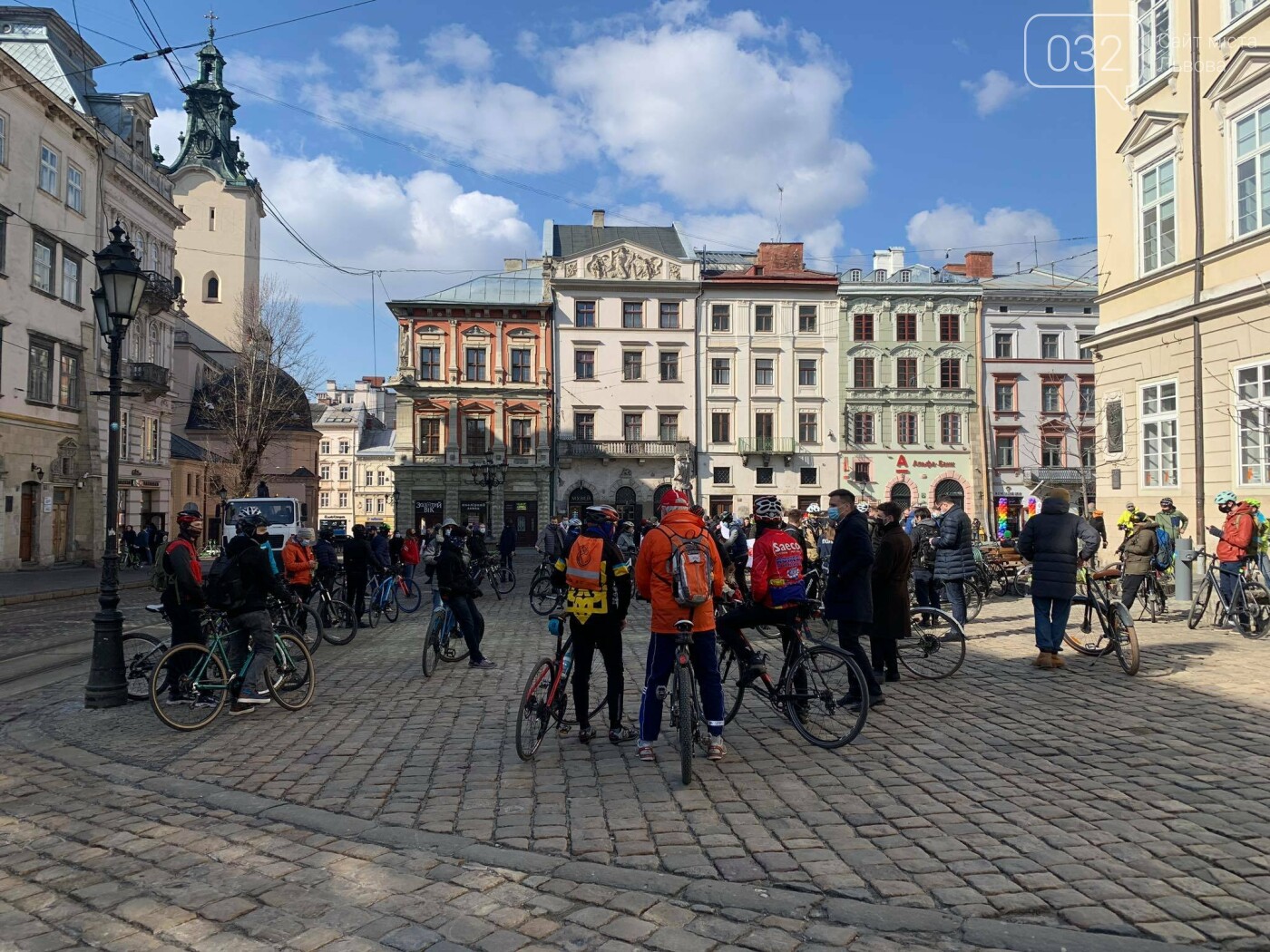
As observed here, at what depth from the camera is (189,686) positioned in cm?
759

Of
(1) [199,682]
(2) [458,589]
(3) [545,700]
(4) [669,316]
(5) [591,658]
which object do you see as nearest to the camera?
(3) [545,700]

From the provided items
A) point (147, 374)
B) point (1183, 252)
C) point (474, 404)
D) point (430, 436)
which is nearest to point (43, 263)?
point (147, 374)

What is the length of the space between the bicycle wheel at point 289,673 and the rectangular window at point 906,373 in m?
46.7

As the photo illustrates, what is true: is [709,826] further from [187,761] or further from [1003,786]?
[187,761]

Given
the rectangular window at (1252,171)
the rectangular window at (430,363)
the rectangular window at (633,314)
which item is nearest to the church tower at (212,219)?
the rectangular window at (430,363)

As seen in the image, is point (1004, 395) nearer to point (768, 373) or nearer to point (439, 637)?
point (768, 373)

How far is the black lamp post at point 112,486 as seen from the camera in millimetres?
8367

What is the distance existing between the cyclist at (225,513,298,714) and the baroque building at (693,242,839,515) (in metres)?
43.3

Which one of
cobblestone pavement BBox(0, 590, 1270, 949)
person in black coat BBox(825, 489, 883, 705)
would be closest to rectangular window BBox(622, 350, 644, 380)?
cobblestone pavement BBox(0, 590, 1270, 949)

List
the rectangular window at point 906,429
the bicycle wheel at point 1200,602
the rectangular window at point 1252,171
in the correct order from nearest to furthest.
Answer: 1. the bicycle wheel at point 1200,602
2. the rectangular window at point 1252,171
3. the rectangular window at point 906,429

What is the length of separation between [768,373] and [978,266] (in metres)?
14.7

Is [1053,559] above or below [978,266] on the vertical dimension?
below

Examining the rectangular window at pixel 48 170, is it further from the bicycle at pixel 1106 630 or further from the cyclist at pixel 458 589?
the bicycle at pixel 1106 630

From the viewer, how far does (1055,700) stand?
8008 millimetres
